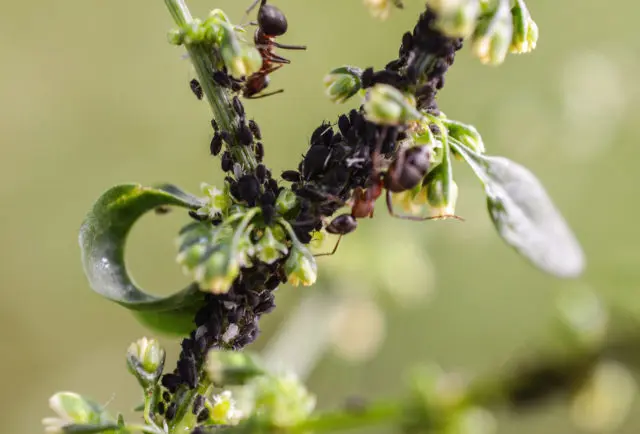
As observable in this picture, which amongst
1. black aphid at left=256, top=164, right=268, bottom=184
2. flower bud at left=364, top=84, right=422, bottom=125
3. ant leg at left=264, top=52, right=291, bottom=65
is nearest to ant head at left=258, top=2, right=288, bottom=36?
ant leg at left=264, top=52, right=291, bottom=65

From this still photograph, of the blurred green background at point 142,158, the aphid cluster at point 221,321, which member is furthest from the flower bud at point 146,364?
the blurred green background at point 142,158

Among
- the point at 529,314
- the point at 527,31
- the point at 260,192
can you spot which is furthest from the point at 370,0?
the point at 529,314

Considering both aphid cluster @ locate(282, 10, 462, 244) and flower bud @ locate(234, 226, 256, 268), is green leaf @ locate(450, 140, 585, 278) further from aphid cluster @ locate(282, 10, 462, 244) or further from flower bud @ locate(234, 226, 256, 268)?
flower bud @ locate(234, 226, 256, 268)

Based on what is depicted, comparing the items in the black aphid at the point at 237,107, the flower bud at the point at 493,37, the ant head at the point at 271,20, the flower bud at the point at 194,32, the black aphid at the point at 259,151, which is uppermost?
the flower bud at the point at 194,32

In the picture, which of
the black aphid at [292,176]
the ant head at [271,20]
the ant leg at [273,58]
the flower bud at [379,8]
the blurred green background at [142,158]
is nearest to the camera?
the flower bud at [379,8]

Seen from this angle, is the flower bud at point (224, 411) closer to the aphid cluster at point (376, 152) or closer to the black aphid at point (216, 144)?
the aphid cluster at point (376, 152)

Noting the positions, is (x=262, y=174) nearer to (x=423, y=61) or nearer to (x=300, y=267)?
(x=300, y=267)

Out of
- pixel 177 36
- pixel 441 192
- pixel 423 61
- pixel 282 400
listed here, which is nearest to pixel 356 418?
pixel 282 400
